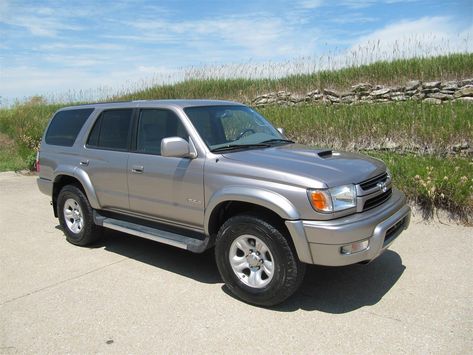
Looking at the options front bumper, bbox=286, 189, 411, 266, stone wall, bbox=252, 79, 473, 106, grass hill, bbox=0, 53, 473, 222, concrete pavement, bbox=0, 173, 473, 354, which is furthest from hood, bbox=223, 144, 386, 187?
stone wall, bbox=252, 79, 473, 106

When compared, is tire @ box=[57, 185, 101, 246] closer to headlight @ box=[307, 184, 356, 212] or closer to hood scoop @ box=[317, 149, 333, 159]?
A: hood scoop @ box=[317, 149, 333, 159]

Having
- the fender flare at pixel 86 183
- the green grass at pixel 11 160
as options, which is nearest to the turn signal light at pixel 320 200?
the fender flare at pixel 86 183

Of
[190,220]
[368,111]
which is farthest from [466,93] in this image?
[190,220]

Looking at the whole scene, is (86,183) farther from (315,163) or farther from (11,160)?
(11,160)

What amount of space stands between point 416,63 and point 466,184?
278 inches

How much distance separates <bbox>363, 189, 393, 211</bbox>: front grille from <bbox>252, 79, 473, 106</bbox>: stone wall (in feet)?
22.2

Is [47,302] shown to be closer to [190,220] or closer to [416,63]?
[190,220]

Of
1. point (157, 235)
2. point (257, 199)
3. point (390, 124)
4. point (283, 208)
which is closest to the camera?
point (283, 208)

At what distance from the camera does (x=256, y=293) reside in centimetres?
392

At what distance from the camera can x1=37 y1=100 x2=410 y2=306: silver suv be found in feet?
12.0

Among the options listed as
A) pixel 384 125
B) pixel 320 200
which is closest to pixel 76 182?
pixel 320 200

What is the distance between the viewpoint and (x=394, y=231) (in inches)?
162

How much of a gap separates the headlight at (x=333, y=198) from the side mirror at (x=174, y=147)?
4.36ft

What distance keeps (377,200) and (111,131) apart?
3.18 meters
